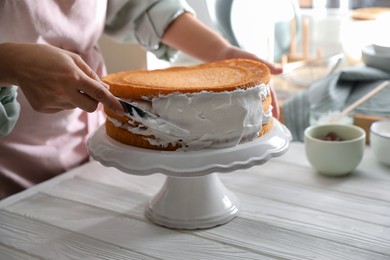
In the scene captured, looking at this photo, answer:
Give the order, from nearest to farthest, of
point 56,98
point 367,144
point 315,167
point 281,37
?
point 56,98 < point 315,167 < point 367,144 < point 281,37

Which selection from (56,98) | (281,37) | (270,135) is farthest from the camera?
(281,37)

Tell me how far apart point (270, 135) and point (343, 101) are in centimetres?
44

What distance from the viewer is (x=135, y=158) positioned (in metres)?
0.68

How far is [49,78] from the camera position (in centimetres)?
59

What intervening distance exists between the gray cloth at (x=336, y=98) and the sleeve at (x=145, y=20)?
26 cm

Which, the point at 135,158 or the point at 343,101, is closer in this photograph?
the point at 135,158

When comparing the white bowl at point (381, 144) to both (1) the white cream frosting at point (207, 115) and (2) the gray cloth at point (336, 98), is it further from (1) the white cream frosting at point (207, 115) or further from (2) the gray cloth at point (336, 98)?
(1) the white cream frosting at point (207, 115)

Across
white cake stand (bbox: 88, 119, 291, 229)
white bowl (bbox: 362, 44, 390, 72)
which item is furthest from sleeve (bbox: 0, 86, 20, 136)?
white bowl (bbox: 362, 44, 390, 72)

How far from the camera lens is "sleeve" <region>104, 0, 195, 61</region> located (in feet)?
3.13

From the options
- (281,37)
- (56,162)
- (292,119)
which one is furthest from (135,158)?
(281,37)

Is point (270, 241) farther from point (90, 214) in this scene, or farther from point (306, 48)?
point (306, 48)

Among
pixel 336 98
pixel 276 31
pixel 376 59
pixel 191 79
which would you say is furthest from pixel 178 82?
pixel 276 31

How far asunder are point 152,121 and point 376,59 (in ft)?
2.26

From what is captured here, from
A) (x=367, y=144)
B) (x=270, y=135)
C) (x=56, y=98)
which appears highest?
(x=56, y=98)
